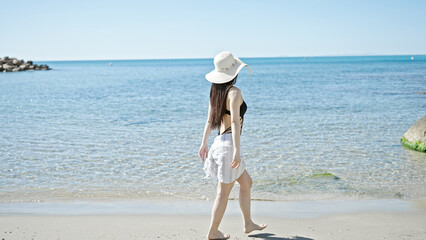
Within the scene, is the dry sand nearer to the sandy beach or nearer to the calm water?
the sandy beach

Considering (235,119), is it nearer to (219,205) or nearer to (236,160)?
(236,160)

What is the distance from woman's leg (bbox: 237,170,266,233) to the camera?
431cm

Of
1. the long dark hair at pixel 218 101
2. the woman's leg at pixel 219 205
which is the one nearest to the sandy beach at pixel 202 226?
the woman's leg at pixel 219 205

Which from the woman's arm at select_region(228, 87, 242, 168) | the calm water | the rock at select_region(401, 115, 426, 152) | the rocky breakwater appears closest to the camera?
the woman's arm at select_region(228, 87, 242, 168)

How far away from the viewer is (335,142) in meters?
10.2

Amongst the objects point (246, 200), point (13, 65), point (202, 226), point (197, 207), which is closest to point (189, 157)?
point (197, 207)

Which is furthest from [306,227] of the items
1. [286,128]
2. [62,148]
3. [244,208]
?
[286,128]

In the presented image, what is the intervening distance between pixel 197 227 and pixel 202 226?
7 centimetres

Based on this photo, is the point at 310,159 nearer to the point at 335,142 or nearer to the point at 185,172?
the point at 335,142

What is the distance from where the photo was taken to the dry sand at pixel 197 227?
4.55 meters

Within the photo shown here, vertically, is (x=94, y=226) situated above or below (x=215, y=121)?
below

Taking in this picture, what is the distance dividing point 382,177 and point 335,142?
9.76 feet

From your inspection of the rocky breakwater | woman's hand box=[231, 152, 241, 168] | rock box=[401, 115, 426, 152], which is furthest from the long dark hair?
the rocky breakwater

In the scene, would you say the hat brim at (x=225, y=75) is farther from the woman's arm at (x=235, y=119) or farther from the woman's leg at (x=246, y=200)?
the woman's leg at (x=246, y=200)
